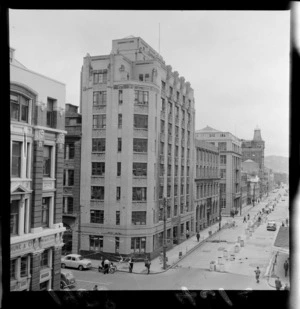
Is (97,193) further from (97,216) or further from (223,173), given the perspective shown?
(223,173)

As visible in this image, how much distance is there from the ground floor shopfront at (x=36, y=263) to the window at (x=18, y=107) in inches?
108

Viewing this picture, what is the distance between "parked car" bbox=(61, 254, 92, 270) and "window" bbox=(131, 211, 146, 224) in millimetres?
1669

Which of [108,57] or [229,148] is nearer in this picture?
[108,57]

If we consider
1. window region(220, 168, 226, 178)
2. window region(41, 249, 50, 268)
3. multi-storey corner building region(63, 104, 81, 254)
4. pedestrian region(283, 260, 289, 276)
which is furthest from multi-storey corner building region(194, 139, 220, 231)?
window region(41, 249, 50, 268)

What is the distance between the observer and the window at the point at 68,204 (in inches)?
330

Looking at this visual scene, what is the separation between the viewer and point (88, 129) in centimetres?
855

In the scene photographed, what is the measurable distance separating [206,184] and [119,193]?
297cm

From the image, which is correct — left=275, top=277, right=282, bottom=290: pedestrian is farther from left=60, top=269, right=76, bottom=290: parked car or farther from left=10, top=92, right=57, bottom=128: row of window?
left=10, top=92, right=57, bottom=128: row of window

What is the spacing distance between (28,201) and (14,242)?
3.10 feet

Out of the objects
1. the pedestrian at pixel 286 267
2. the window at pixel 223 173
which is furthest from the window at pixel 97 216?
the pedestrian at pixel 286 267

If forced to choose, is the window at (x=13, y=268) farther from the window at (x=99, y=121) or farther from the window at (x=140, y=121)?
the window at (x=140, y=121)
